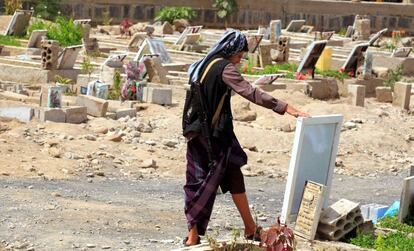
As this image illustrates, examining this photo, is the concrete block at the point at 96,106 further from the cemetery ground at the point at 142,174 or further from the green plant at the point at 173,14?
the green plant at the point at 173,14

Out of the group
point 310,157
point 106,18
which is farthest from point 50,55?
point 106,18

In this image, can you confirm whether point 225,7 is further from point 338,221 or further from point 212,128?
point 212,128

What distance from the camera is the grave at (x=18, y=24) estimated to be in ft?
84.7

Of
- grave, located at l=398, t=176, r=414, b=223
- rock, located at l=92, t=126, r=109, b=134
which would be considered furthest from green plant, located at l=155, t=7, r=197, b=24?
grave, located at l=398, t=176, r=414, b=223

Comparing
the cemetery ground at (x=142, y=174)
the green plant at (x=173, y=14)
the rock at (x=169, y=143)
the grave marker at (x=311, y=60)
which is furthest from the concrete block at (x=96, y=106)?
the green plant at (x=173, y=14)

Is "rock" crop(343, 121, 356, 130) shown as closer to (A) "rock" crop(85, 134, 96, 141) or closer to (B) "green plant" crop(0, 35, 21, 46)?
(A) "rock" crop(85, 134, 96, 141)

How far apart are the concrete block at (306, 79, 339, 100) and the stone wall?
607 inches

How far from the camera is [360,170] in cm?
1444

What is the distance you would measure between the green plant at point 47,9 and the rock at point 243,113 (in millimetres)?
15306

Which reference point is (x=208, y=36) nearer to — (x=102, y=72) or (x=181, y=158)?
(x=102, y=72)

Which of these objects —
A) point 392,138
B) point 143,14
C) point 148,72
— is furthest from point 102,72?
point 143,14

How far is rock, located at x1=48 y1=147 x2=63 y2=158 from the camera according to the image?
505 inches

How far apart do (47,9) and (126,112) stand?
54.5ft

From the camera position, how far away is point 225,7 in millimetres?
36438
